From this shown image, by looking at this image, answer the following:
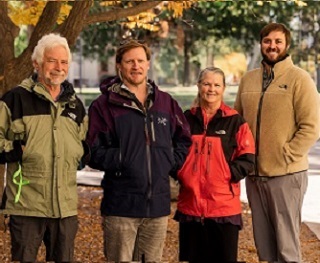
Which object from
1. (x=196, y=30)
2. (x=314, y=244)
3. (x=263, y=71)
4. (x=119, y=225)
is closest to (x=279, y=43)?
(x=263, y=71)

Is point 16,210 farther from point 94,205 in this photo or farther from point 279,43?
point 94,205

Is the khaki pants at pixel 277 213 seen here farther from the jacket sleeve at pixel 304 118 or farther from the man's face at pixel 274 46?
the man's face at pixel 274 46

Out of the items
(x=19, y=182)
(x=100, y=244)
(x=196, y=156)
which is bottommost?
(x=100, y=244)

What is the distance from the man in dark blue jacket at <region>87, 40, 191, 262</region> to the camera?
433 cm

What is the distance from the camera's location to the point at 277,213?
5.23 metres

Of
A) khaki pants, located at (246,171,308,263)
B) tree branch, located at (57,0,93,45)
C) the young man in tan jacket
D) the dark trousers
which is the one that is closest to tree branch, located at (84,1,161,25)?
tree branch, located at (57,0,93,45)

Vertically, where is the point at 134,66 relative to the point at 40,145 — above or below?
above

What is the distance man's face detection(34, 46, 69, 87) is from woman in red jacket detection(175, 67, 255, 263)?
1.00 metres

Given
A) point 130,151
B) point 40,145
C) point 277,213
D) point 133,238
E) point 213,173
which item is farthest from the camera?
point 277,213

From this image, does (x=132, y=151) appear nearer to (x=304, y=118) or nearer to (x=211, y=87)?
(x=211, y=87)

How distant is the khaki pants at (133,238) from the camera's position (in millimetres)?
4414

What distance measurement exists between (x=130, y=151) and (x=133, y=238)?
23.1 inches

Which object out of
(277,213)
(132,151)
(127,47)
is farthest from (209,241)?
(127,47)

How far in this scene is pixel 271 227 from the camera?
17.6 feet
